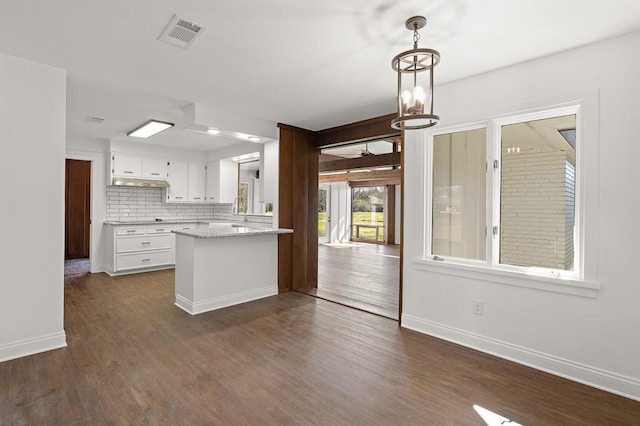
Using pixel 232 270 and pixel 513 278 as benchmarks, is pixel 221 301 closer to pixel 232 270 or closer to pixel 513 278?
pixel 232 270

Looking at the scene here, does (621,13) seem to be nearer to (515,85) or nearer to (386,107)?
(515,85)

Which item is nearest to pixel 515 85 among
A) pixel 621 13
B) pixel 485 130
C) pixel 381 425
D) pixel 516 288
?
pixel 485 130

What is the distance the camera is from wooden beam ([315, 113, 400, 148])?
424 cm

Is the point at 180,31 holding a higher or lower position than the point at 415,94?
higher

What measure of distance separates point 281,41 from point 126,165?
493cm

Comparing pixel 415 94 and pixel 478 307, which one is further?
pixel 478 307

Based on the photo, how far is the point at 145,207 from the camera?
673cm

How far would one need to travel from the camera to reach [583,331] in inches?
96.6

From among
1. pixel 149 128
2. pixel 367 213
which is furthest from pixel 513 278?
pixel 367 213

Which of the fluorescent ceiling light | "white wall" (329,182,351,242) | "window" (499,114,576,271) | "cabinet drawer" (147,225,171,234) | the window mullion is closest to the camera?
"window" (499,114,576,271)

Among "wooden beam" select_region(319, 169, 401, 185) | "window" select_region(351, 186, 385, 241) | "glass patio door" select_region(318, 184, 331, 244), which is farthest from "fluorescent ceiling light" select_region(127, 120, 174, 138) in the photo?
"window" select_region(351, 186, 385, 241)

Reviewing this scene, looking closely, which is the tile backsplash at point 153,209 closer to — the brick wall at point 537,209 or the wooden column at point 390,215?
the brick wall at point 537,209

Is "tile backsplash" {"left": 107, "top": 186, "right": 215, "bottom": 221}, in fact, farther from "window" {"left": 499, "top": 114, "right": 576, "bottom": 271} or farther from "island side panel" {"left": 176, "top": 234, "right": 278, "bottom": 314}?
"window" {"left": 499, "top": 114, "right": 576, "bottom": 271}

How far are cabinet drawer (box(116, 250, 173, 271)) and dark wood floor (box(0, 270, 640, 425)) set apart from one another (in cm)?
238
